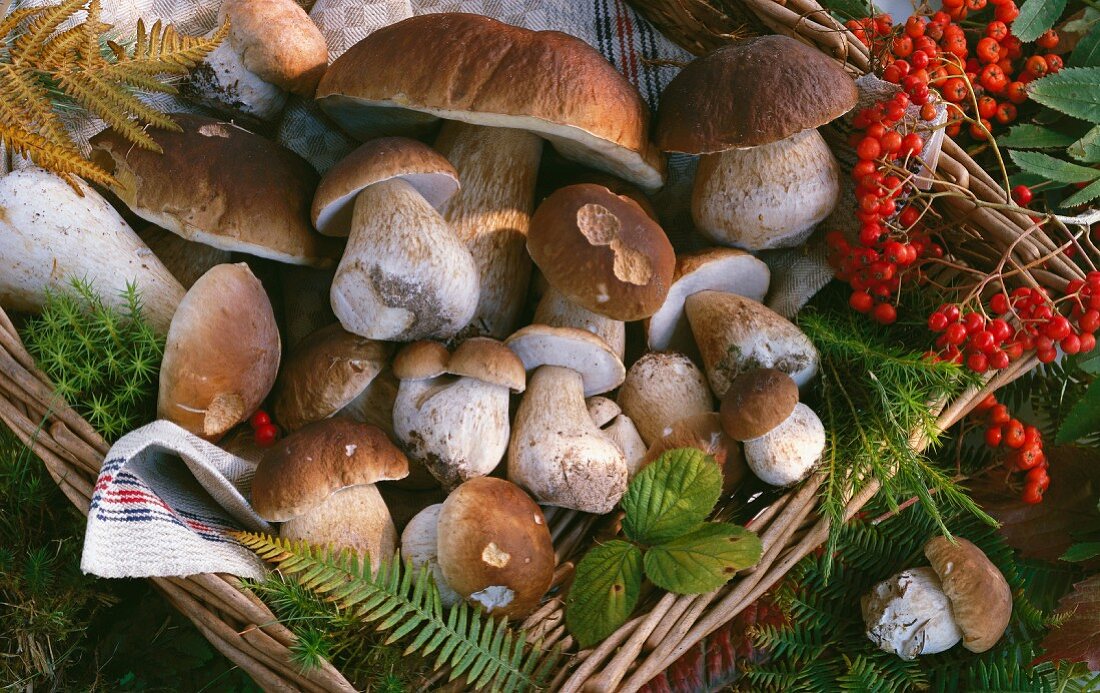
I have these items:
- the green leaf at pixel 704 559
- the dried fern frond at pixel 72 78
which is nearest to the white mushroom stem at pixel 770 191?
the green leaf at pixel 704 559

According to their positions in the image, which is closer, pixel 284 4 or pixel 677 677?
pixel 677 677

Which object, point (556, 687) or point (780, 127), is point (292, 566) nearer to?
point (556, 687)

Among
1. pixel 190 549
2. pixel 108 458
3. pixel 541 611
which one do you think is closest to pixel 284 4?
pixel 108 458

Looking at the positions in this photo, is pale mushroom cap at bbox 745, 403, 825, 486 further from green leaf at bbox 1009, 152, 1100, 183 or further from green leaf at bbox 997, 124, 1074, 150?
green leaf at bbox 997, 124, 1074, 150

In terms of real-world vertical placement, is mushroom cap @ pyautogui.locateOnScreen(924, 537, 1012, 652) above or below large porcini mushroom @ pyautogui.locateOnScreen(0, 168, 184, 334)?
below

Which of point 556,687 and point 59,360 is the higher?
point 59,360

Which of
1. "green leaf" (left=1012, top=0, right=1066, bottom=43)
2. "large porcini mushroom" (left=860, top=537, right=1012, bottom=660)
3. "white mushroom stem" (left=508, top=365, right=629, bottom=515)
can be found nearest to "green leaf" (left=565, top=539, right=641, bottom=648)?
"white mushroom stem" (left=508, top=365, right=629, bottom=515)
